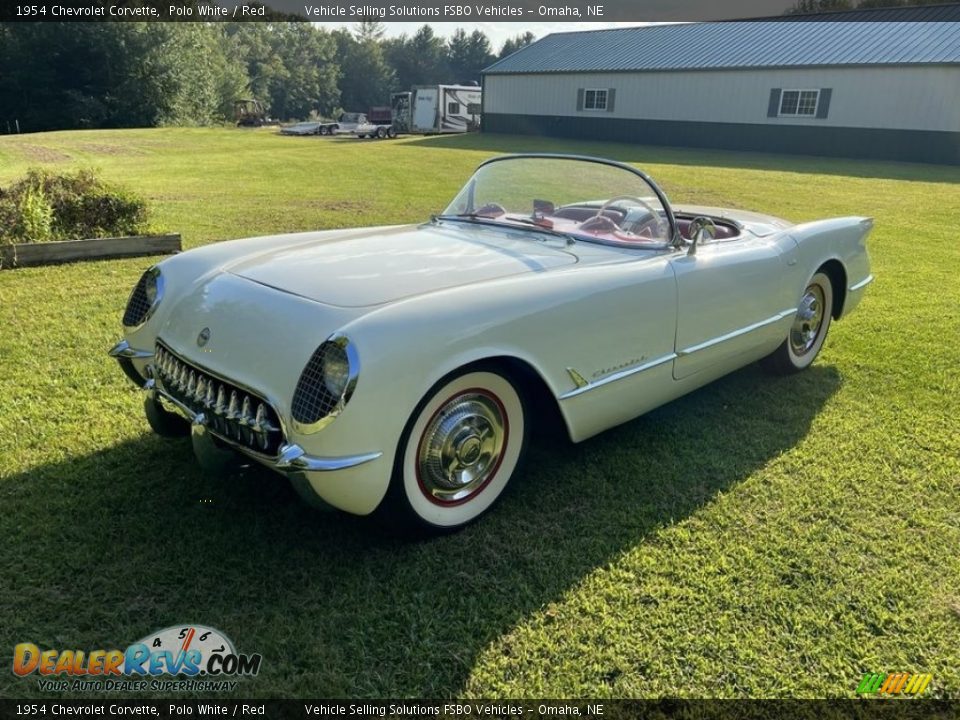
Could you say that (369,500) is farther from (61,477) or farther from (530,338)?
(61,477)

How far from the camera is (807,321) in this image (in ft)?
14.9

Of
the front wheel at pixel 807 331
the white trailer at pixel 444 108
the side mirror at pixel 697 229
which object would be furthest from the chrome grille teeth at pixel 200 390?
the white trailer at pixel 444 108

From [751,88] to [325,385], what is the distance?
27740 millimetres

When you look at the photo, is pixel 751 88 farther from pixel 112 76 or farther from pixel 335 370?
pixel 112 76

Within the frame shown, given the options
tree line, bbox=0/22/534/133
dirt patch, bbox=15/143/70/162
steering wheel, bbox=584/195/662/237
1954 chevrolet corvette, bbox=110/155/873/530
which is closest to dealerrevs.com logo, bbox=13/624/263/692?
1954 chevrolet corvette, bbox=110/155/873/530

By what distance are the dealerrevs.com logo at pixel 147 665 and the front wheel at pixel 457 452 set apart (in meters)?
0.71

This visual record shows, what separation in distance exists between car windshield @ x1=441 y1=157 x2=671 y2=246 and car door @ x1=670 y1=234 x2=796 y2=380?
29 cm

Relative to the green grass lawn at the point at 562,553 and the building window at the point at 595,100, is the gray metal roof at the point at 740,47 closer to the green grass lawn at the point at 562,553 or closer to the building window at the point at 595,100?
the building window at the point at 595,100

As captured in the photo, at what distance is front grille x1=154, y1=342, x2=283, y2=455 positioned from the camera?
2.37 metres

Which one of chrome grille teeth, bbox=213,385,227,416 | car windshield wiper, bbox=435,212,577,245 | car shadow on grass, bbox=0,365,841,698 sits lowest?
car shadow on grass, bbox=0,365,841,698

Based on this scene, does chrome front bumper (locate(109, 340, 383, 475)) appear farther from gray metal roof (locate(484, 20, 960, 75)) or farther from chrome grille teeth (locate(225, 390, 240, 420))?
gray metal roof (locate(484, 20, 960, 75))

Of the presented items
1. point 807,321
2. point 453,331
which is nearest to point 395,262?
point 453,331

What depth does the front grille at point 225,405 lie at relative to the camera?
7.76ft

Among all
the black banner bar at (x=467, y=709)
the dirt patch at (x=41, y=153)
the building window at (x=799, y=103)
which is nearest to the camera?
the black banner bar at (x=467, y=709)
